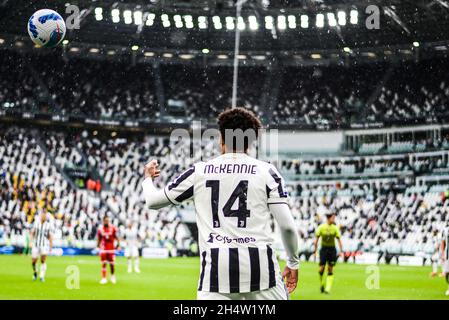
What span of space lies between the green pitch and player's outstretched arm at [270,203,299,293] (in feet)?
31.7

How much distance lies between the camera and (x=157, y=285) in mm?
16922

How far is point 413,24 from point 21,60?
73.9 feet

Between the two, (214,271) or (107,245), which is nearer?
(214,271)

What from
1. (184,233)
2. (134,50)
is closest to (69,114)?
(134,50)

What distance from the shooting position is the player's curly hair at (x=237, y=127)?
4.37 m

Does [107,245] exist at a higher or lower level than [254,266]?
lower

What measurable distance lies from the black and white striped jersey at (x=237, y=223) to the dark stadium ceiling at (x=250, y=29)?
3049 cm

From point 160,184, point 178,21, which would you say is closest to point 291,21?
point 178,21

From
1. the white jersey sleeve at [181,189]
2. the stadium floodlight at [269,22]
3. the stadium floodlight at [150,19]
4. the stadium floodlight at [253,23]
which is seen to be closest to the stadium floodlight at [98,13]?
the stadium floodlight at [150,19]

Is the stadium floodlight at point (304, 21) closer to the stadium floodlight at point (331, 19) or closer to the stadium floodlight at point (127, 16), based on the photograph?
the stadium floodlight at point (331, 19)

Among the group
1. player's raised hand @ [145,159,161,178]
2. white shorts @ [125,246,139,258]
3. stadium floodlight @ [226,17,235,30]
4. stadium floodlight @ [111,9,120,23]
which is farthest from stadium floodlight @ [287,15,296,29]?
player's raised hand @ [145,159,161,178]

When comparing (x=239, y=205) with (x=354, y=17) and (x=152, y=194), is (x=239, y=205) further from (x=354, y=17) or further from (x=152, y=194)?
(x=354, y=17)

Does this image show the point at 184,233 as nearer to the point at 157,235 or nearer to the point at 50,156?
the point at 157,235

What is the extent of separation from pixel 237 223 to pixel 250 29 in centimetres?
3504
